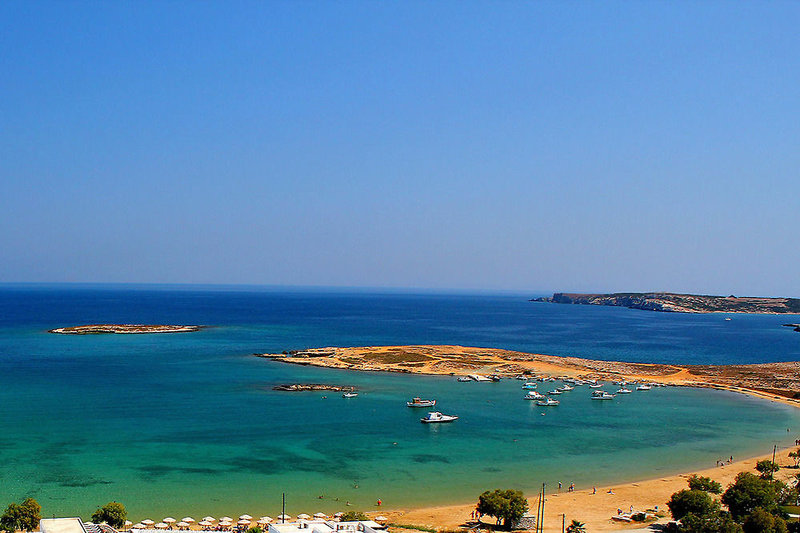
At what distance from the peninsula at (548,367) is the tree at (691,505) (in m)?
56.0

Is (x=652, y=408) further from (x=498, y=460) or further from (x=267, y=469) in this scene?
(x=267, y=469)

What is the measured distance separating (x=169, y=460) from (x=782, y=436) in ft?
175

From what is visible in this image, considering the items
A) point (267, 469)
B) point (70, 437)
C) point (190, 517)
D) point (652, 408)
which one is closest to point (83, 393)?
point (70, 437)

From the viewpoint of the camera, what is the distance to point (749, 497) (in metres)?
30.4

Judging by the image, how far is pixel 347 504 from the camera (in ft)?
117

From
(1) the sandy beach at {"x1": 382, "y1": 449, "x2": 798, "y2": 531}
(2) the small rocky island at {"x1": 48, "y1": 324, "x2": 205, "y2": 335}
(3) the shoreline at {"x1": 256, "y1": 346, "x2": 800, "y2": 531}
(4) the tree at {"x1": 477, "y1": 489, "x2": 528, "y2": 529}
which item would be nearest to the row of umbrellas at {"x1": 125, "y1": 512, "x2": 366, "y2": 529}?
(1) the sandy beach at {"x1": 382, "y1": 449, "x2": 798, "y2": 531}

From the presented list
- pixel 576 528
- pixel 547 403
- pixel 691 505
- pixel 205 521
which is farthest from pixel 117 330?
pixel 691 505

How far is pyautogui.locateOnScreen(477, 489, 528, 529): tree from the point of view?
104 feet

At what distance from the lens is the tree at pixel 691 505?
1183 inches

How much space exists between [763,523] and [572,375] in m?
62.4

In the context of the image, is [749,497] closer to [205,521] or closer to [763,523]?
[763,523]

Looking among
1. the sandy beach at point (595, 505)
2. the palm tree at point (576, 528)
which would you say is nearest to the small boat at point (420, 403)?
the sandy beach at point (595, 505)

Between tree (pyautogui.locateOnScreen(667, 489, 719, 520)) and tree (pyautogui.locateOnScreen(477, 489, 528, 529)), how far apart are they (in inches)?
297

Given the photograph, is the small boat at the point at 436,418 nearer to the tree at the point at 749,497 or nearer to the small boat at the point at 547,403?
the small boat at the point at 547,403
